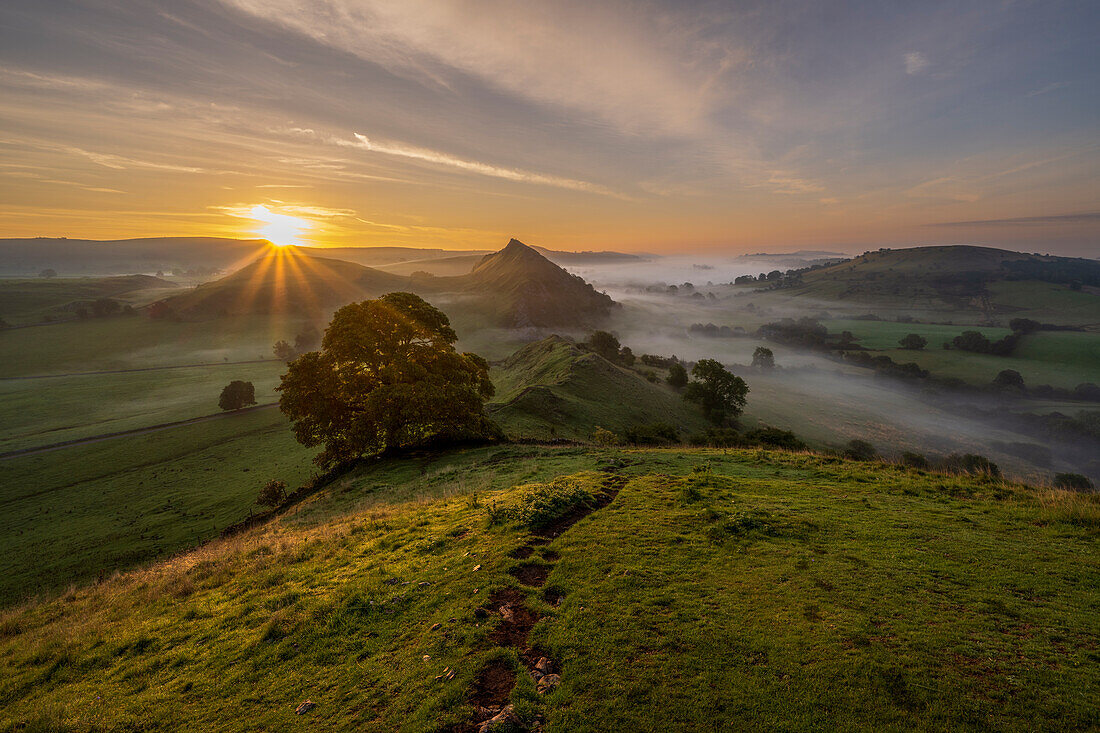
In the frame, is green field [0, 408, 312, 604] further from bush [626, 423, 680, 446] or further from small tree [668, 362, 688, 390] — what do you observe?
small tree [668, 362, 688, 390]

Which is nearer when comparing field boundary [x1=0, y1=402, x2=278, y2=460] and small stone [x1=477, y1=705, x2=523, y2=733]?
small stone [x1=477, y1=705, x2=523, y2=733]

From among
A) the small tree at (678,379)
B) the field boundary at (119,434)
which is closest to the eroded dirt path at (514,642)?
the small tree at (678,379)

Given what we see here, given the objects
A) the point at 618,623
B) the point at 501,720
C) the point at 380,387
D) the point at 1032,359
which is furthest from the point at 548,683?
the point at 1032,359

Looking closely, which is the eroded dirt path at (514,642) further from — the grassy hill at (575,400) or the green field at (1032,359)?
the green field at (1032,359)

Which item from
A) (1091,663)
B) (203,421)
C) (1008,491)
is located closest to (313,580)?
(1091,663)

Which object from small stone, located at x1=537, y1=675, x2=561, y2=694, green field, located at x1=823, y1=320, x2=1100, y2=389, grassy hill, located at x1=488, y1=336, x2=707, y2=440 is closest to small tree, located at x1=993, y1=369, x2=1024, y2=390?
green field, located at x1=823, y1=320, x2=1100, y2=389

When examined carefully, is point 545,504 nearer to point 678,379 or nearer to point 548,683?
point 548,683

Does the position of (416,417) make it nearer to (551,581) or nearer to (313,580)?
(313,580)
